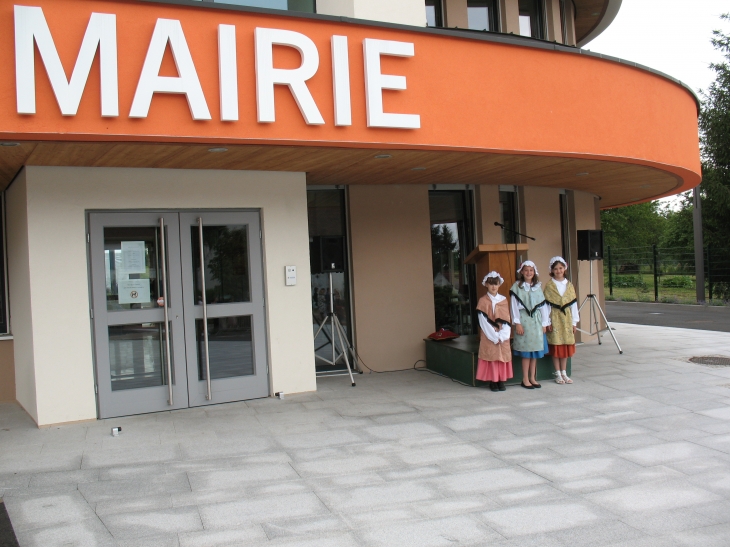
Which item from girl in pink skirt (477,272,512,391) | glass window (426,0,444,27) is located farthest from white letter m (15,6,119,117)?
glass window (426,0,444,27)

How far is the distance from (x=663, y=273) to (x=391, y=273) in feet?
52.9

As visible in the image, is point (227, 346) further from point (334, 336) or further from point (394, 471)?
point (394, 471)

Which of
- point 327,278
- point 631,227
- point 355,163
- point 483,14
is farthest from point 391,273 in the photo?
point 631,227

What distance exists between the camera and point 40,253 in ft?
22.6

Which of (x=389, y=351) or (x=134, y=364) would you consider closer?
(x=134, y=364)

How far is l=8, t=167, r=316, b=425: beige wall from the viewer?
6.88 meters

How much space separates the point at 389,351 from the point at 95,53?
5.85 metres

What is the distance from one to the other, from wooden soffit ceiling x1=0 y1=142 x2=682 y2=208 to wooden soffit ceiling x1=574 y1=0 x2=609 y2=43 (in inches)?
157

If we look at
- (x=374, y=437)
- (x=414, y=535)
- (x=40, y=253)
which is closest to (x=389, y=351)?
(x=374, y=437)

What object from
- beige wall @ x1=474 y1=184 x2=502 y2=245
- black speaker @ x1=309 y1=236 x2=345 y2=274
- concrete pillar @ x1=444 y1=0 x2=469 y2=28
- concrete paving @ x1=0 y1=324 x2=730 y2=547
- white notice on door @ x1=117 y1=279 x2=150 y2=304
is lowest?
concrete paving @ x1=0 y1=324 x2=730 y2=547

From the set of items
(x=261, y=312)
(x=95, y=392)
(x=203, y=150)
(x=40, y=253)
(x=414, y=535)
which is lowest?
(x=414, y=535)

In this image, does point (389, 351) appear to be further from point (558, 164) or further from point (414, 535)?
point (414, 535)

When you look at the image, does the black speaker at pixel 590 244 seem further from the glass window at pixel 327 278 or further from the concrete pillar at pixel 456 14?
the glass window at pixel 327 278

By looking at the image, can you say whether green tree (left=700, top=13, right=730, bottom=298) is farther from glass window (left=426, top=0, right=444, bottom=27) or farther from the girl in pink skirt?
the girl in pink skirt
